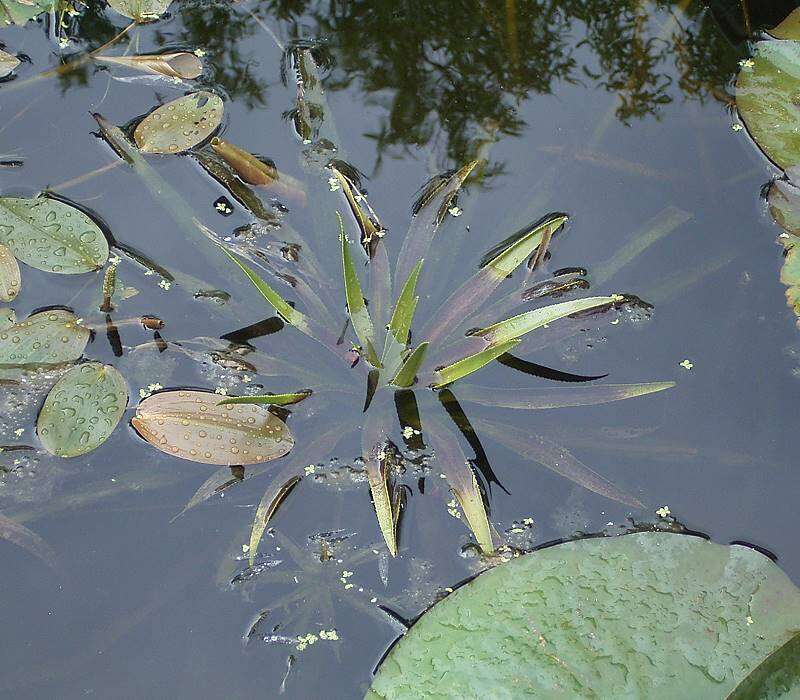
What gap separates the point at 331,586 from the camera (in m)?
1.61

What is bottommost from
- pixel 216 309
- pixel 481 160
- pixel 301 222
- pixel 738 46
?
pixel 216 309

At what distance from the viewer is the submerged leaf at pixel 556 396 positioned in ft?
5.88

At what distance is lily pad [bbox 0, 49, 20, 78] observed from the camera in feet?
7.60

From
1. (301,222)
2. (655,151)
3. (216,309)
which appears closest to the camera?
(216,309)

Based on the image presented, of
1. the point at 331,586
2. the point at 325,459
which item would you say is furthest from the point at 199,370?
the point at 331,586

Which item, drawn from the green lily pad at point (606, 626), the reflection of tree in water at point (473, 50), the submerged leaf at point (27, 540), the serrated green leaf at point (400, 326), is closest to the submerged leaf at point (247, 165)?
the reflection of tree in water at point (473, 50)

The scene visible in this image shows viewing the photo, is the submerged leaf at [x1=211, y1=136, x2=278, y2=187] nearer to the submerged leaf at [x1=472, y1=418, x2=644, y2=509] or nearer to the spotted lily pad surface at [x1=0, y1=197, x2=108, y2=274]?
the spotted lily pad surface at [x1=0, y1=197, x2=108, y2=274]

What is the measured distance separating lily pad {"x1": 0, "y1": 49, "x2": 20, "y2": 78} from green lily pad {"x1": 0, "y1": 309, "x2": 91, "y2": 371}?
0.93 metres

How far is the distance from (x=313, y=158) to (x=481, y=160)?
0.48 metres

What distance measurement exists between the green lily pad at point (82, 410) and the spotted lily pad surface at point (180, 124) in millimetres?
719

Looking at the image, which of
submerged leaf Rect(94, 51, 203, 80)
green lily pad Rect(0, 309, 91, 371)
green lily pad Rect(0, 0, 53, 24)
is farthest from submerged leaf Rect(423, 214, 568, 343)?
green lily pad Rect(0, 0, 53, 24)

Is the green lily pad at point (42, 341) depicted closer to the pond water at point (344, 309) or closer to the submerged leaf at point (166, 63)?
the pond water at point (344, 309)

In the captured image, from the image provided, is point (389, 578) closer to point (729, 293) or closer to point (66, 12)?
point (729, 293)

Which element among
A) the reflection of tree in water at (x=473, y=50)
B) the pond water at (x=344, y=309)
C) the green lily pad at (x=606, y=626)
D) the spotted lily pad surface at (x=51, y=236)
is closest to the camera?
the green lily pad at (x=606, y=626)
